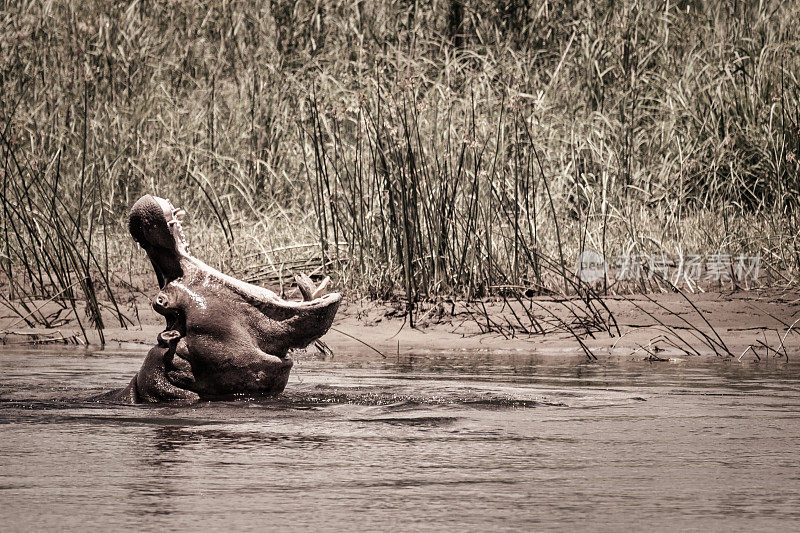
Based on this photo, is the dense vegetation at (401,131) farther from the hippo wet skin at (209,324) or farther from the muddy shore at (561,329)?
the hippo wet skin at (209,324)

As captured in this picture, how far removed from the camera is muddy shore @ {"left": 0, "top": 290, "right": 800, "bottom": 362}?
23.6 ft

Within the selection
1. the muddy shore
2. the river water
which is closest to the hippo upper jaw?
the river water

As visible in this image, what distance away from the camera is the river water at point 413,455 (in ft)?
10.1

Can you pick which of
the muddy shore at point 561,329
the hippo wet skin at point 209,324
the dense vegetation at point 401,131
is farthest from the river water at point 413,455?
the dense vegetation at point 401,131

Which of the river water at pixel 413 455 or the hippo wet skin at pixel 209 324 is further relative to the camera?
the hippo wet skin at pixel 209 324

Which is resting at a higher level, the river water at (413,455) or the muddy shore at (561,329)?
the river water at (413,455)

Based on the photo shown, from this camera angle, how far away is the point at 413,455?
385cm

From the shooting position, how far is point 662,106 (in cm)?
1211

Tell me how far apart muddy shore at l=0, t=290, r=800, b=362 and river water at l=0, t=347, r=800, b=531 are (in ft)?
4.16

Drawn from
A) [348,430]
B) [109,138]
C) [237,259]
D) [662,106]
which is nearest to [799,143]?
[662,106]

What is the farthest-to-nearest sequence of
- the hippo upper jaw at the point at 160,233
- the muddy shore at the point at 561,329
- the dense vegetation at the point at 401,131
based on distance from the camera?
the dense vegetation at the point at 401,131 → the muddy shore at the point at 561,329 → the hippo upper jaw at the point at 160,233

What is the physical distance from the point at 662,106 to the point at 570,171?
1.10 metres

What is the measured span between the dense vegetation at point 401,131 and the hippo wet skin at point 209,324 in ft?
10.8

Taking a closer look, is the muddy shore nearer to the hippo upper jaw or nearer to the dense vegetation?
the dense vegetation
